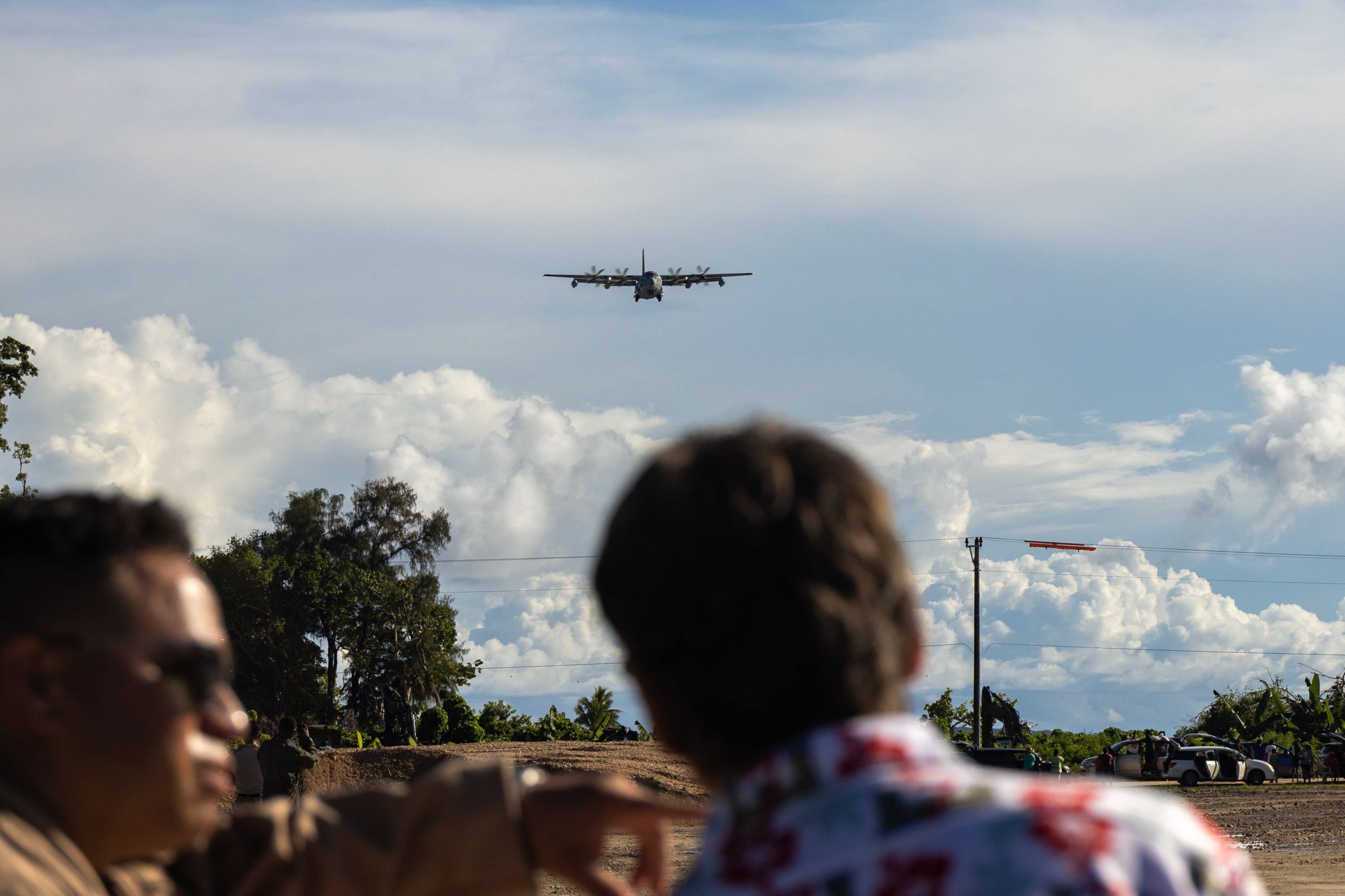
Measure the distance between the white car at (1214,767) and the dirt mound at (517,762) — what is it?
67.1 feet

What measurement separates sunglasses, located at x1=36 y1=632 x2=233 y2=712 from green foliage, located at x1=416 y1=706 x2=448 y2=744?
47319mm

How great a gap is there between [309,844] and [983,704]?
6093 cm

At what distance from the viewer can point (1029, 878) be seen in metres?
1.11

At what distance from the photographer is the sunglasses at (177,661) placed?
1.59m

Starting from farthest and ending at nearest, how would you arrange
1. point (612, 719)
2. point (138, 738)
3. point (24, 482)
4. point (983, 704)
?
point (983, 704), point (612, 719), point (24, 482), point (138, 738)

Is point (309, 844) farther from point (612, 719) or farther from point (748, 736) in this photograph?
point (612, 719)

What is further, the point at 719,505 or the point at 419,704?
the point at 419,704

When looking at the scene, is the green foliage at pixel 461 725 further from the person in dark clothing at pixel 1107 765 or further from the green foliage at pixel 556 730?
the person in dark clothing at pixel 1107 765

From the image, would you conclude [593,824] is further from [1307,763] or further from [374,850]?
[1307,763]

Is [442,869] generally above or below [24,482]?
below

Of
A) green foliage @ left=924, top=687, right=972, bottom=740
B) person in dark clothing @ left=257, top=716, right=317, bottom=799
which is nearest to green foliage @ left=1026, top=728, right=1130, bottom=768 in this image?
green foliage @ left=924, top=687, right=972, bottom=740

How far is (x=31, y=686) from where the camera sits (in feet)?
5.22

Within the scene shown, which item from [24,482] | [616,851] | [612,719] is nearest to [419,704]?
[612,719]

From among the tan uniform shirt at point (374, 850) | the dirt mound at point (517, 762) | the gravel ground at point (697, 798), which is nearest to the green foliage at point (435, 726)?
the gravel ground at point (697, 798)
